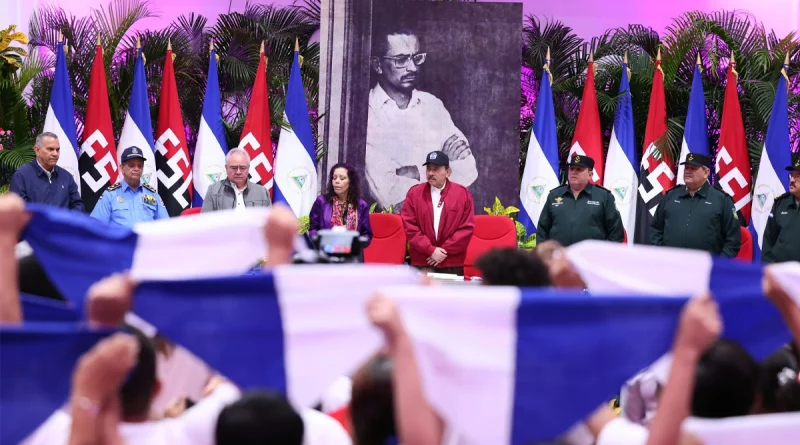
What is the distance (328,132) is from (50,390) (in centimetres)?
747

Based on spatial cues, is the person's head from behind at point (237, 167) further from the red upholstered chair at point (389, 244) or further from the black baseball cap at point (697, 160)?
the black baseball cap at point (697, 160)

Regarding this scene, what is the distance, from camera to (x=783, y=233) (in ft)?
22.7

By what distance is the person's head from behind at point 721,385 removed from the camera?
1801 mm

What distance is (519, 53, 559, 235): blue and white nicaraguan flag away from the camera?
884cm

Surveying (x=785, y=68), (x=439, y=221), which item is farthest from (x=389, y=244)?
(x=785, y=68)

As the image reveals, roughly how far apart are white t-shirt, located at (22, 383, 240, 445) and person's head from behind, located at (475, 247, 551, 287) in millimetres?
661

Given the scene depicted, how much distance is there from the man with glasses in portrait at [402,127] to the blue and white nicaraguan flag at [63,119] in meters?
2.62

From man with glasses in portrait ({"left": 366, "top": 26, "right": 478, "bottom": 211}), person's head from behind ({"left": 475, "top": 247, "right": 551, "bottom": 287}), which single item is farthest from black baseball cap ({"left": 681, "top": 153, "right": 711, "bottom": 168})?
person's head from behind ({"left": 475, "top": 247, "right": 551, "bottom": 287})

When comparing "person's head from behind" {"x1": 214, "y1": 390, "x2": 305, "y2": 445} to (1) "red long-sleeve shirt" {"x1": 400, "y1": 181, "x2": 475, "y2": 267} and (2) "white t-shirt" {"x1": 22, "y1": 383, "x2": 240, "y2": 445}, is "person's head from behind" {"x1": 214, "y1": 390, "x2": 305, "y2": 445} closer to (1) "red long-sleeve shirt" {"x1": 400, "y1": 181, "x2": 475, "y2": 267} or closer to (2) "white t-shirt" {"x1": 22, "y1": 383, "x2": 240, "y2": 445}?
(2) "white t-shirt" {"x1": 22, "y1": 383, "x2": 240, "y2": 445}

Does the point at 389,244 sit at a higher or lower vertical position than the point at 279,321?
lower

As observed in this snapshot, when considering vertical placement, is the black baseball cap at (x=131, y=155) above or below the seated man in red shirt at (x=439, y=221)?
above

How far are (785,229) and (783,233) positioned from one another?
0.03 meters

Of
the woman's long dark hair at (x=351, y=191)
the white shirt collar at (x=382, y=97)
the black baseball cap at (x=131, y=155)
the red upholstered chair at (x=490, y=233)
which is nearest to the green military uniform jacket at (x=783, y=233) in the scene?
the red upholstered chair at (x=490, y=233)

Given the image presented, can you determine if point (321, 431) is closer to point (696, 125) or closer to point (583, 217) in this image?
point (583, 217)
